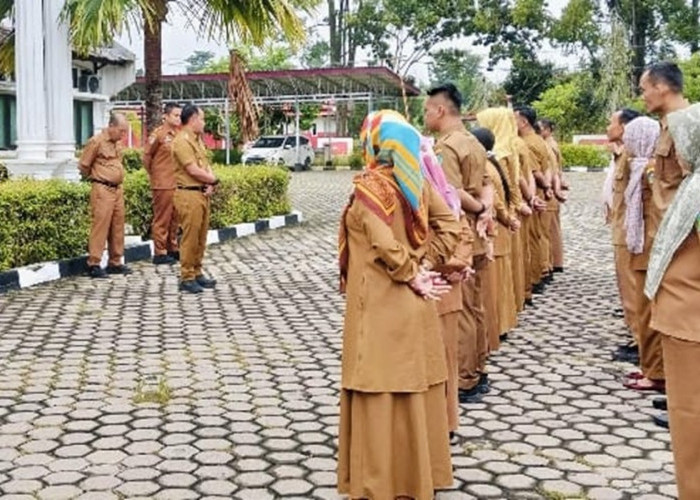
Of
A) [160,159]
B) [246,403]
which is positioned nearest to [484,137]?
[246,403]

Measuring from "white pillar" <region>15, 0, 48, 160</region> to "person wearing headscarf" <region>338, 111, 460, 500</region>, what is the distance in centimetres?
809

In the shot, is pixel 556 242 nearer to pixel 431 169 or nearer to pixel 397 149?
pixel 431 169

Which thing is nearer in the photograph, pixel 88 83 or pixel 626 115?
pixel 626 115

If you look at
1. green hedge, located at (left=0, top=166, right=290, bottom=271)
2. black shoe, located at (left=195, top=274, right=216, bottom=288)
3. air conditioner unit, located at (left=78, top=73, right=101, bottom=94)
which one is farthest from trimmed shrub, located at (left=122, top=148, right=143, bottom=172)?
black shoe, located at (left=195, top=274, right=216, bottom=288)

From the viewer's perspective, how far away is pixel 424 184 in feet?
11.4

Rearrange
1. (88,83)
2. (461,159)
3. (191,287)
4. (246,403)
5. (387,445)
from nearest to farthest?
(387,445), (461,159), (246,403), (191,287), (88,83)

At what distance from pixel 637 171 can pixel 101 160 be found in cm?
559

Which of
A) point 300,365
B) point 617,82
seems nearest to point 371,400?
point 300,365

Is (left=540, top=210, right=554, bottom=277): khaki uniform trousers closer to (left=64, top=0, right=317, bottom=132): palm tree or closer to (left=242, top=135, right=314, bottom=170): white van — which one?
(left=64, top=0, right=317, bottom=132): palm tree

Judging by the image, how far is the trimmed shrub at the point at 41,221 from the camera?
8422 millimetres

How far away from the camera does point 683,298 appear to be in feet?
10.6

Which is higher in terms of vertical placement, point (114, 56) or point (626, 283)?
point (114, 56)

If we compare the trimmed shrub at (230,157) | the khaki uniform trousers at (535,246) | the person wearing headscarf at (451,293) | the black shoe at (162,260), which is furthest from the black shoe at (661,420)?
the trimmed shrub at (230,157)

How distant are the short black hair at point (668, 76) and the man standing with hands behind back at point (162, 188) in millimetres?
6548
